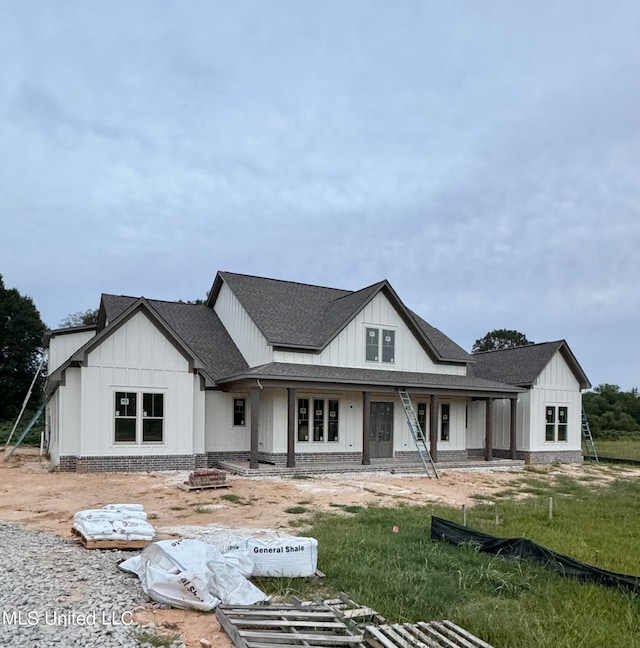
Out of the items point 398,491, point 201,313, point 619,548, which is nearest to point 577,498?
point 398,491

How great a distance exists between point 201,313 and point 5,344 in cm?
2649

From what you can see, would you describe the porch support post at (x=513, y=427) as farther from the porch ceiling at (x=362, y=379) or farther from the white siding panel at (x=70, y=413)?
the white siding panel at (x=70, y=413)

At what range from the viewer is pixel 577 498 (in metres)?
15.4

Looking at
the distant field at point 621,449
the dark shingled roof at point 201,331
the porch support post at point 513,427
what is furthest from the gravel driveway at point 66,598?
the distant field at point 621,449

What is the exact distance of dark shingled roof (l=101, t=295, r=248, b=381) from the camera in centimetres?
2156

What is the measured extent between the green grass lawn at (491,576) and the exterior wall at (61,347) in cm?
1450

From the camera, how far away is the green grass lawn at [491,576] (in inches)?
231

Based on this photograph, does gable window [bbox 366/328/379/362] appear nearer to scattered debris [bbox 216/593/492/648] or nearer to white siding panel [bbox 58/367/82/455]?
white siding panel [bbox 58/367/82/455]

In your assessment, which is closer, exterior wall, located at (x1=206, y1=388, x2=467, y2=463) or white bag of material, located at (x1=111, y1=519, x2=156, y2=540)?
white bag of material, located at (x1=111, y1=519, x2=156, y2=540)

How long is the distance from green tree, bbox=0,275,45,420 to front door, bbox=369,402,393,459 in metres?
31.7

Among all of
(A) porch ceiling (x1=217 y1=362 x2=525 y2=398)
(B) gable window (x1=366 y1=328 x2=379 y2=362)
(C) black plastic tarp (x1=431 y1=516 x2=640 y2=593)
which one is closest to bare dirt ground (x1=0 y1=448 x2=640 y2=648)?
(C) black plastic tarp (x1=431 y1=516 x2=640 y2=593)

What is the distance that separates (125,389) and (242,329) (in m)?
5.75

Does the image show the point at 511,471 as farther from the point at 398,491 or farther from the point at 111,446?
the point at 111,446
